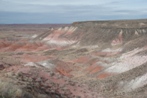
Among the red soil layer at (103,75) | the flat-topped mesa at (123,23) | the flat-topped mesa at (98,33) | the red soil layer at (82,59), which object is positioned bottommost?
the red soil layer at (82,59)

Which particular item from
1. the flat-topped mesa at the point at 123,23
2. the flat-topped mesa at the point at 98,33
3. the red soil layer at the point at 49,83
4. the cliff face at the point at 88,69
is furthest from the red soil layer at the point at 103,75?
the flat-topped mesa at the point at 123,23

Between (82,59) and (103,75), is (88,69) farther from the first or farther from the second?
(82,59)

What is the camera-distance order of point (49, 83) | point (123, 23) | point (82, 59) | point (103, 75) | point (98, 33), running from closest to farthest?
point (49, 83) < point (103, 75) < point (82, 59) < point (98, 33) < point (123, 23)

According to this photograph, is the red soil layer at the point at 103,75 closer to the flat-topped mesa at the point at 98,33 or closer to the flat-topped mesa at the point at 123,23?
the flat-topped mesa at the point at 98,33

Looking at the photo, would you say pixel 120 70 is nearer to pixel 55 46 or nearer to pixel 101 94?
pixel 101 94

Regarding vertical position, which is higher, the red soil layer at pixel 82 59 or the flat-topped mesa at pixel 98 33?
the flat-topped mesa at pixel 98 33

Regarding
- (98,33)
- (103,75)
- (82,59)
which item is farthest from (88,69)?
(98,33)

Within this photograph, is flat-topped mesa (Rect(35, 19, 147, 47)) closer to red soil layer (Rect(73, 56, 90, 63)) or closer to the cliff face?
the cliff face

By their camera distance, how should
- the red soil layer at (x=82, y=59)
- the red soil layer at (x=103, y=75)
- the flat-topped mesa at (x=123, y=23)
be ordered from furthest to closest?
the flat-topped mesa at (x=123, y=23) → the red soil layer at (x=82, y=59) → the red soil layer at (x=103, y=75)

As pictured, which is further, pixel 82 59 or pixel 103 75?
pixel 82 59
